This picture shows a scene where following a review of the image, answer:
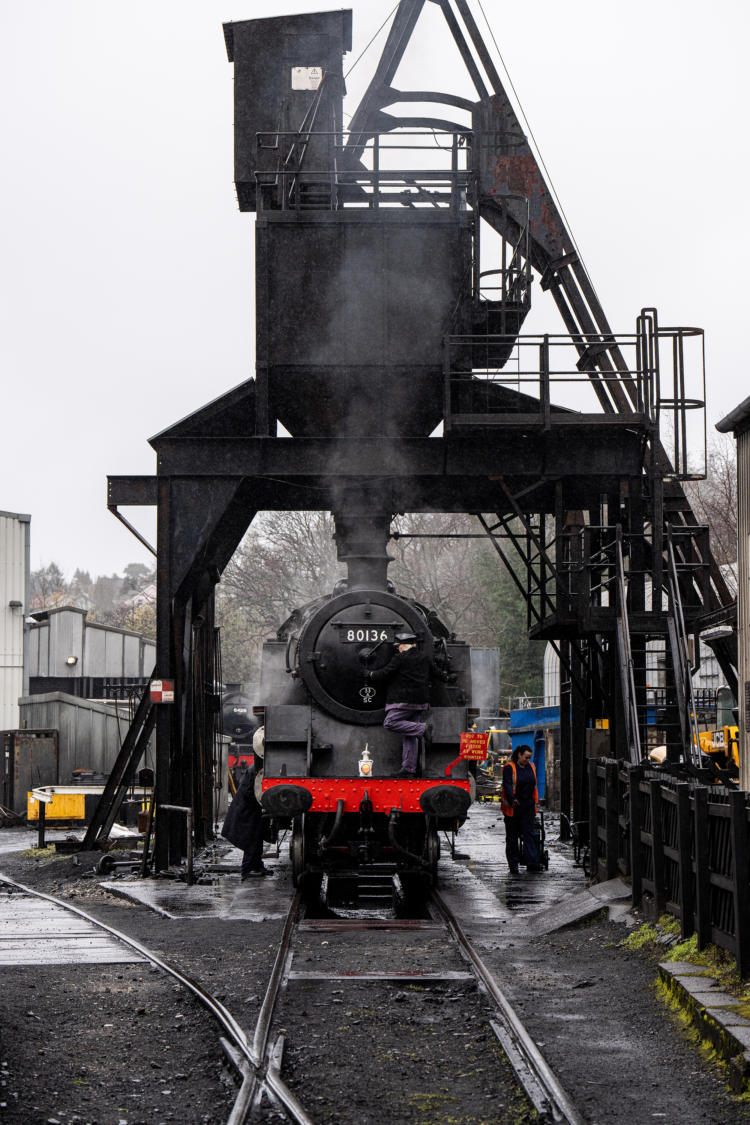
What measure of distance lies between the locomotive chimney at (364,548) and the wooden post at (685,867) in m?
6.63

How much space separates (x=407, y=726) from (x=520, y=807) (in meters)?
3.33

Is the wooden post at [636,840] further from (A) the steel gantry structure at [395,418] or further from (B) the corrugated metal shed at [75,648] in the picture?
(B) the corrugated metal shed at [75,648]

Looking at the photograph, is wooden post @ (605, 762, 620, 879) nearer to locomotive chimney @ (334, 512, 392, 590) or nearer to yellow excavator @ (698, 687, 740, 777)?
locomotive chimney @ (334, 512, 392, 590)

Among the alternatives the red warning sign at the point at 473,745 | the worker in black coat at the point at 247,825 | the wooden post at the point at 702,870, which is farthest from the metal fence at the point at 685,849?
the worker in black coat at the point at 247,825

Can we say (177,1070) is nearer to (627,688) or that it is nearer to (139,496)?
(627,688)

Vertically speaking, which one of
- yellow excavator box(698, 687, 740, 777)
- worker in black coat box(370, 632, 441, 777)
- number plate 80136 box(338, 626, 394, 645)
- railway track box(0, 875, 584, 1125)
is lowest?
railway track box(0, 875, 584, 1125)

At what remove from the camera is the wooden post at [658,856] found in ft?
34.4

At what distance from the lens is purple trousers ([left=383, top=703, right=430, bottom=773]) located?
13828 mm

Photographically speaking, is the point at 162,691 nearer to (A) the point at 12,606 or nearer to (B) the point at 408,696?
(B) the point at 408,696

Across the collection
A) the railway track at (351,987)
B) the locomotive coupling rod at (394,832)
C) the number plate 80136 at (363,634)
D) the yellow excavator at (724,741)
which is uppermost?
the number plate 80136 at (363,634)

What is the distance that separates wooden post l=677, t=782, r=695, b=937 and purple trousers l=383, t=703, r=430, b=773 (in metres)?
4.68

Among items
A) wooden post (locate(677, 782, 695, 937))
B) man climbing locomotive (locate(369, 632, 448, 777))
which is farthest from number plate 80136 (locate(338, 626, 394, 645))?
wooden post (locate(677, 782, 695, 937))

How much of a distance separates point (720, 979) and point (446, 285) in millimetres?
10279

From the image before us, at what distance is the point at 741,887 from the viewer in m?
7.73
